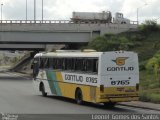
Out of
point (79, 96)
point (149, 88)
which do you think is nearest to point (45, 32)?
point (149, 88)

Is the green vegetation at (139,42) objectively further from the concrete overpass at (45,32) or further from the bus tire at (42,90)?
the bus tire at (42,90)

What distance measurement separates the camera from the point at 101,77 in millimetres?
25844

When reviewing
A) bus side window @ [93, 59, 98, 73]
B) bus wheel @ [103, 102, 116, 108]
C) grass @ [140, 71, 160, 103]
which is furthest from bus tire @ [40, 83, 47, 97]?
bus side window @ [93, 59, 98, 73]

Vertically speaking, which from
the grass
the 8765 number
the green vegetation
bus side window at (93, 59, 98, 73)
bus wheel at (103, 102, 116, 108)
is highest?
the green vegetation

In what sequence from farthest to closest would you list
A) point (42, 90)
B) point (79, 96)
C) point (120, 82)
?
1. point (42, 90)
2. point (79, 96)
3. point (120, 82)

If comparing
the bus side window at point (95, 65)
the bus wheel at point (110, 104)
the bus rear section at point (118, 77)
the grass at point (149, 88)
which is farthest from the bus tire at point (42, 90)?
the bus rear section at point (118, 77)

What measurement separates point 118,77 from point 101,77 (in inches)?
33.6

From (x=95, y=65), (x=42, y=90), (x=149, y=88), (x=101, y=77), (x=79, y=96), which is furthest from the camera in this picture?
(x=149, y=88)

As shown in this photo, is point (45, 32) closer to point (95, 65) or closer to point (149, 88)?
point (149, 88)

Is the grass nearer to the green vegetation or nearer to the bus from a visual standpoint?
the bus

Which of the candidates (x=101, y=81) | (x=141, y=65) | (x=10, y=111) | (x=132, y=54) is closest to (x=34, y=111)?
(x=10, y=111)

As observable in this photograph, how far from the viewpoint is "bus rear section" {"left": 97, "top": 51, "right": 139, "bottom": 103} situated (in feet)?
84.6

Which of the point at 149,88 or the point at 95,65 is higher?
the point at 95,65

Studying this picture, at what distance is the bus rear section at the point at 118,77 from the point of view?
1016 inches
